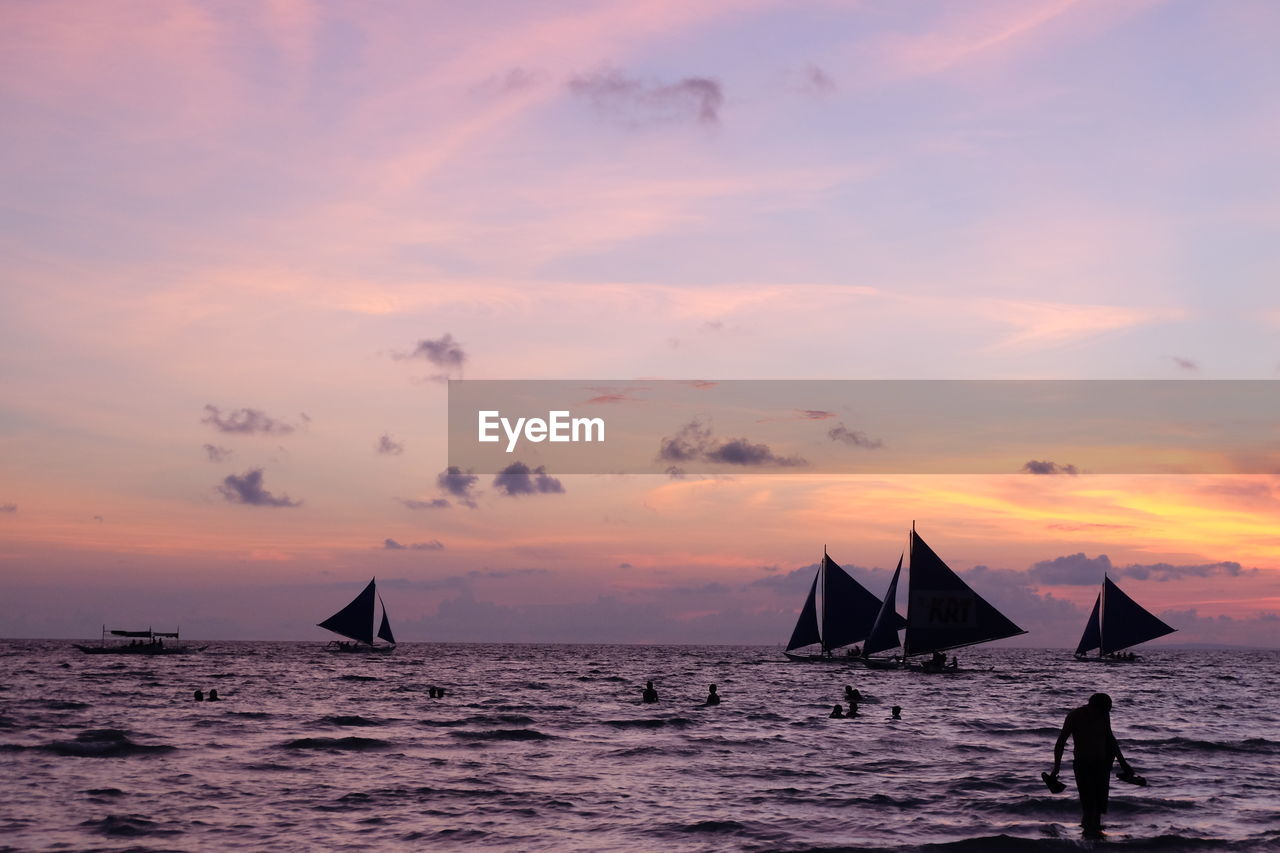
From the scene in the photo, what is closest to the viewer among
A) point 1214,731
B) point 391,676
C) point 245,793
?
point 245,793

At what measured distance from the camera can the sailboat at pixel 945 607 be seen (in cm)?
8369

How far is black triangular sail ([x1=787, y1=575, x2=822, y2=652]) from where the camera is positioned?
114000mm

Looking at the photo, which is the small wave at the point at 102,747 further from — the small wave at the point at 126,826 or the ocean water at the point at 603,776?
the small wave at the point at 126,826

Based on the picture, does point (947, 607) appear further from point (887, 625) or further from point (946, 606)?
point (887, 625)

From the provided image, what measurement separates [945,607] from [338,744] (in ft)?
179

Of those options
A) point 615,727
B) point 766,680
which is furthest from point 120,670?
point 615,727

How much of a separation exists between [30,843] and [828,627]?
291 feet

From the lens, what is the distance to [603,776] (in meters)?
33.8

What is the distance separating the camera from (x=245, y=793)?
30266mm

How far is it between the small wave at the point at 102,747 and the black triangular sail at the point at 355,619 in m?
91.2

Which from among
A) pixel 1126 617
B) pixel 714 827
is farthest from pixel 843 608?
pixel 714 827

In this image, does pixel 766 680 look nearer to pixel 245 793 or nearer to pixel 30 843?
pixel 245 793

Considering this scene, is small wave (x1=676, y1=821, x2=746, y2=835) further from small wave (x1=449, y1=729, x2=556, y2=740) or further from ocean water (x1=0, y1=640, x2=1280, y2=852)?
small wave (x1=449, y1=729, x2=556, y2=740)

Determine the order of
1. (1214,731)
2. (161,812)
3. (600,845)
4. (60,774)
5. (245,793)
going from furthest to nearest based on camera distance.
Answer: (1214,731), (60,774), (245,793), (161,812), (600,845)
